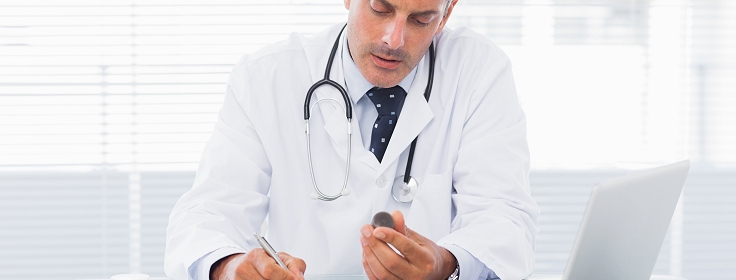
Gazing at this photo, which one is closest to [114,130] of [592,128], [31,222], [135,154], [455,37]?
[135,154]

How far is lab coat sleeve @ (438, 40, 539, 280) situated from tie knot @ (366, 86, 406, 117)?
0.52 ft

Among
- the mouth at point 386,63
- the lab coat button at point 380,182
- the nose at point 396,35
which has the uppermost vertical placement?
the nose at point 396,35

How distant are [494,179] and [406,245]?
0.48m

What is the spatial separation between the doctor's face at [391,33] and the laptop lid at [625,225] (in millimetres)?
582

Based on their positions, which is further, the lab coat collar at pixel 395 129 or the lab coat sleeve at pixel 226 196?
the lab coat collar at pixel 395 129

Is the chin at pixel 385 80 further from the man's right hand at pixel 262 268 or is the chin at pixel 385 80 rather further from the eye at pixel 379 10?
the man's right hand at pixel 262 268

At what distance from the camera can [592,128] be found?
2.85m

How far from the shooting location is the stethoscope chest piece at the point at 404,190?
155 cm

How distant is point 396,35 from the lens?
1.43 meters

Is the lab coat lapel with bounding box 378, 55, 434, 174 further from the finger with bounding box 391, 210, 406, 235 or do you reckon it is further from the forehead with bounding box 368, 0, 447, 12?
the finger with bounding box 391, 210, 406, 235

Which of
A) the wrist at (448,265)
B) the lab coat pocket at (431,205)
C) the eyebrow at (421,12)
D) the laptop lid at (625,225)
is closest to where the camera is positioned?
the laptop lid at (625,225)

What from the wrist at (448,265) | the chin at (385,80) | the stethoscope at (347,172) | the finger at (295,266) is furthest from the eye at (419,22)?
the finger at (295,266)

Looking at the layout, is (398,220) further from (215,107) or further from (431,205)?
(215,107)

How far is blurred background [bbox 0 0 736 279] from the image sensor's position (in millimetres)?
2711
